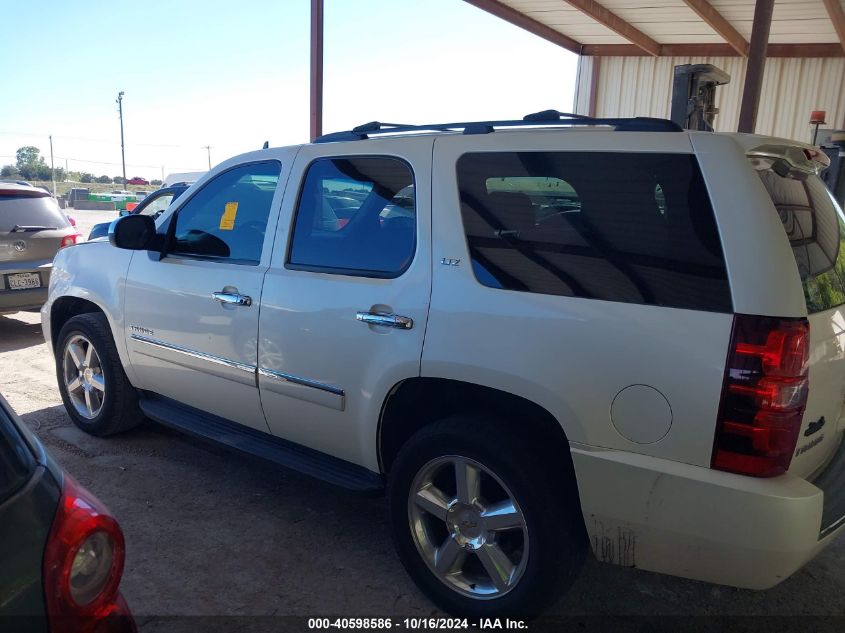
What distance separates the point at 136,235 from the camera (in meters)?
3.85

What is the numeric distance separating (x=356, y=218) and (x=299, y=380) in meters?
0.79

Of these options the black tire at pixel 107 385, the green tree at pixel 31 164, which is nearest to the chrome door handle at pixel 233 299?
the black tire at pixel 107 385

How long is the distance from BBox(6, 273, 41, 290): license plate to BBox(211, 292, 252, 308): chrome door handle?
4.72 metres

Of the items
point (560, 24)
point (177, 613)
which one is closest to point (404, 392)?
point (177, 613)

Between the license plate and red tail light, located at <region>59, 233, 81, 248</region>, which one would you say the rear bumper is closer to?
the license plate

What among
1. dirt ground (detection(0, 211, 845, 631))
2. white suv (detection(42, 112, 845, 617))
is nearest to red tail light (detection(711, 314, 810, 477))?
white suv (detection(42, 112, 845, 617))

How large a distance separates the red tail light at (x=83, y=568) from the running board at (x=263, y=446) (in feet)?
4.74

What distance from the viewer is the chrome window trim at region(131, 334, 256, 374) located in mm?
3373

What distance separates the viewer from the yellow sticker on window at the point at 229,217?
363 cm

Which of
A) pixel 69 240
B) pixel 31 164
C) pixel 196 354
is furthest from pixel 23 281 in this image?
pixel 31 164

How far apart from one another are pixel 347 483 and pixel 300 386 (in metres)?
0.49

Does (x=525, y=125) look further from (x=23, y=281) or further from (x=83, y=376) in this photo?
(x=23, y=281)

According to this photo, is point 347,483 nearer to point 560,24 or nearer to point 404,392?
point 404,392

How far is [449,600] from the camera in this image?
2.71 m
